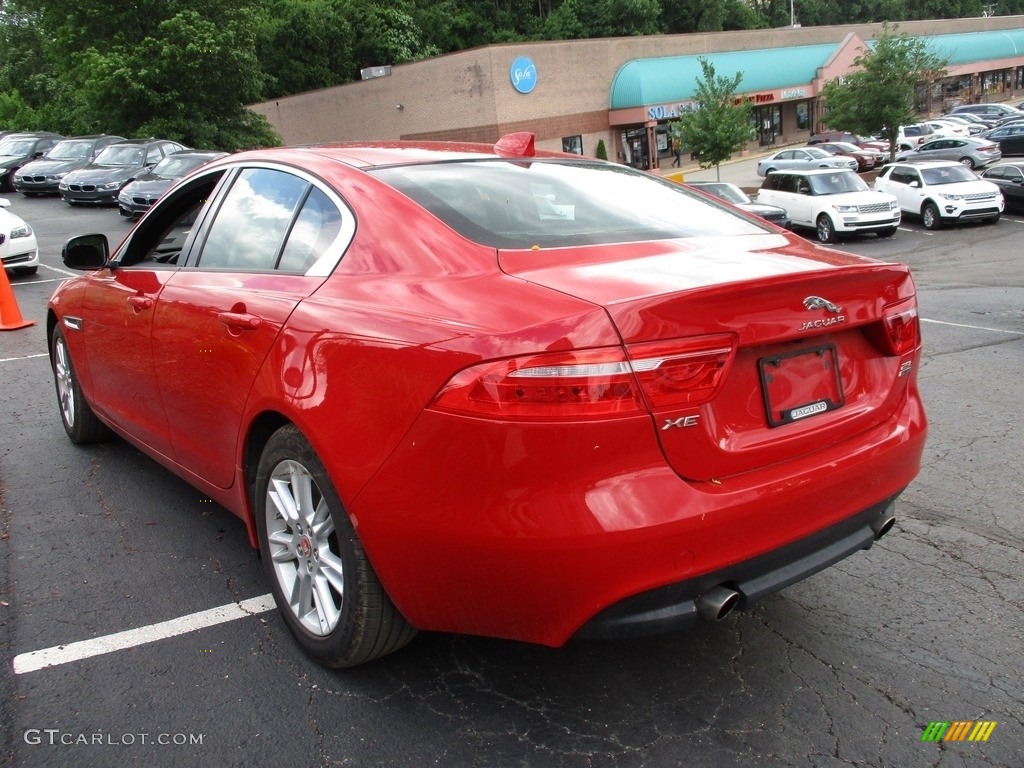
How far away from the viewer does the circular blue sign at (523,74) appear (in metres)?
42.8

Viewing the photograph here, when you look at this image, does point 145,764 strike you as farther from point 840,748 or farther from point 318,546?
point 840,748

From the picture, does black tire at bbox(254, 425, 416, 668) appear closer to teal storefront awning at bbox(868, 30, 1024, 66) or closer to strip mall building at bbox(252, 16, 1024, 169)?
strip mall building at bbox(252, 16, 1024, 169)

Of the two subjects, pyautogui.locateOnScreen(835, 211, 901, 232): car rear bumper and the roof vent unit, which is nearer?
pyautogui.locateOnScreen(835, 211, 901, 232): car rear bumper

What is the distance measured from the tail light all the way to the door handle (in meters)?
1.10

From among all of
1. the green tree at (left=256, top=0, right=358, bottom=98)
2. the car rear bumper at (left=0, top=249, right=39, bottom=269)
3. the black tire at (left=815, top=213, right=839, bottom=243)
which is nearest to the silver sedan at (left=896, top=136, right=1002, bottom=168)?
the black tire at (left=815, top=213, right=839, bottom=243)

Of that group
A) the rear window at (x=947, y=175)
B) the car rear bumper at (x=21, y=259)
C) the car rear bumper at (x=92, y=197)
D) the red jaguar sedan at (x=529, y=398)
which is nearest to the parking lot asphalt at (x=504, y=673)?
the red jaguar sedan at (x=529, y=398)

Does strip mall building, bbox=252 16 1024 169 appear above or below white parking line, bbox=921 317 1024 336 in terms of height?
above

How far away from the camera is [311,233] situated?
3.23m

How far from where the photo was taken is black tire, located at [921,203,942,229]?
78.1 ft

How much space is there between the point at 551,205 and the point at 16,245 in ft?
40.9

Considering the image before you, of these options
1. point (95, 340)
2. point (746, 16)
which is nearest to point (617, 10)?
point (746, 16)

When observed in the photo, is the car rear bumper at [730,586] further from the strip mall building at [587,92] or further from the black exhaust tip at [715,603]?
the strip mall building at [587,92]

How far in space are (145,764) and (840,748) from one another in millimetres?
2031

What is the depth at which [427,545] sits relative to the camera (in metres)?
2.52
